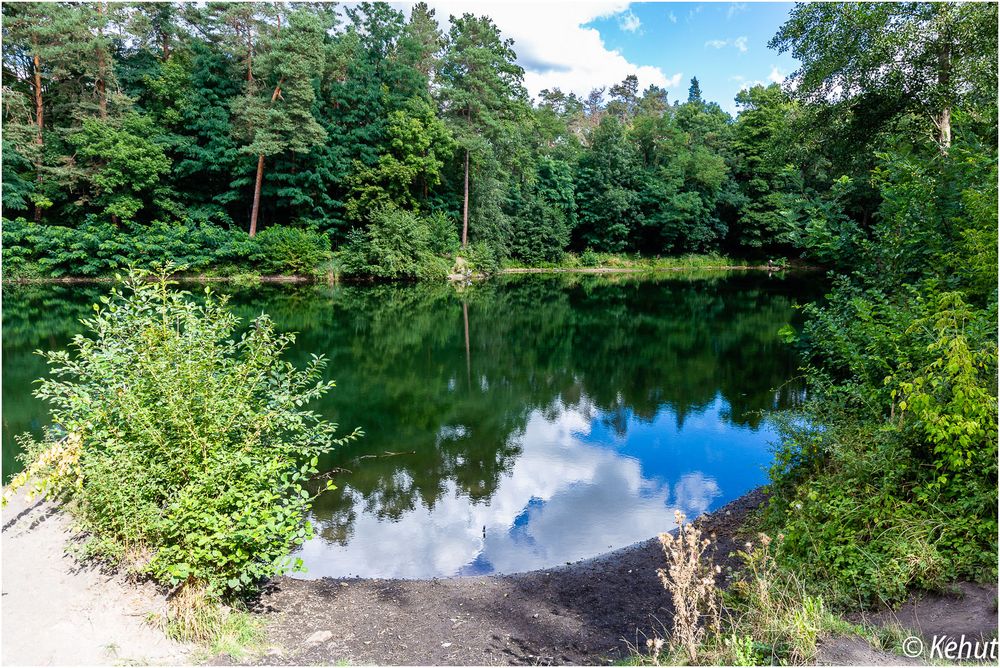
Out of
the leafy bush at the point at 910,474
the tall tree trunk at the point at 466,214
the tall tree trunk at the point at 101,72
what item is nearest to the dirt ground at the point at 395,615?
the leafy bush at the point at 910,474

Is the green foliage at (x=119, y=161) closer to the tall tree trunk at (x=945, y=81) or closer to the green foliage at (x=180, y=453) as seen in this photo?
the green foliage at (x=180, y=453)

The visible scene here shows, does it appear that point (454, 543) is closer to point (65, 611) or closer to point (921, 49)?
point (65, 611)

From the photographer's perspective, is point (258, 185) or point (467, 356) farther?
point (258, 185)

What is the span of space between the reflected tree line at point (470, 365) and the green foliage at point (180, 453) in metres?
2.84

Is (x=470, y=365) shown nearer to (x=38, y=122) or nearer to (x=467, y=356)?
(x=467, y=356)

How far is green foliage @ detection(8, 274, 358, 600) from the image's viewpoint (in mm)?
4590

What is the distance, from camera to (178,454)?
4.86 meters

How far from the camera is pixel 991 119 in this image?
11.7m

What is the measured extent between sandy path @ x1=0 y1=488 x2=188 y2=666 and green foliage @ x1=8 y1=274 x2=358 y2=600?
0.22 m

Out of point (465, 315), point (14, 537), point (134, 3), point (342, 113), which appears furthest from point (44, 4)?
point (14, 537)

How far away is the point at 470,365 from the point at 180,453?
12438 millimetres

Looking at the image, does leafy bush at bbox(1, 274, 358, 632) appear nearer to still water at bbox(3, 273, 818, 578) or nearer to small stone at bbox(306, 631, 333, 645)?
small stone at bbox(306, 631, 333, 645)

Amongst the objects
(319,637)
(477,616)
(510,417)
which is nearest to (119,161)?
(510,417)

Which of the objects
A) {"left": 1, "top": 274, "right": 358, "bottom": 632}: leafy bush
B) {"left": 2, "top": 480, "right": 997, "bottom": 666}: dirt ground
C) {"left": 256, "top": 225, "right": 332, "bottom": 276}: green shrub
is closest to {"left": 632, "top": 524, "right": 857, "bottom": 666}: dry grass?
{"left": 2, "top": 480, "right": 997, "bottom": 666}: dirt ground
